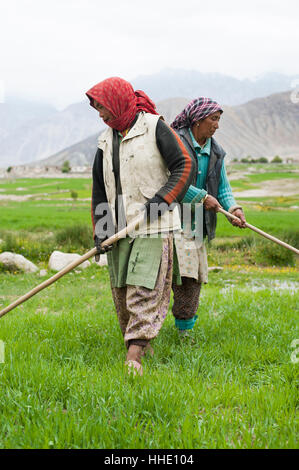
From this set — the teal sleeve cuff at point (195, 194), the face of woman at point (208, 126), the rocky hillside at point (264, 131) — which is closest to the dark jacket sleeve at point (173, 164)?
the teal sleeve cuff at point (195, 194)

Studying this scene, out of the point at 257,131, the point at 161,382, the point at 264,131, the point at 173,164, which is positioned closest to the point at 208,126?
the point at 173,164

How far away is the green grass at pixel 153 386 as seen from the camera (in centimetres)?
245

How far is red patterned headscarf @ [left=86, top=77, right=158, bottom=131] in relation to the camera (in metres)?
3.34

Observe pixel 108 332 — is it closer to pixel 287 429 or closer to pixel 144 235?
pixel 144 235

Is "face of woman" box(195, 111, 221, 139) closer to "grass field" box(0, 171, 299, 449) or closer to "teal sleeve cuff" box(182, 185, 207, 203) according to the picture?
"teal sleeve cuff" box(182, 185, 207, 203)

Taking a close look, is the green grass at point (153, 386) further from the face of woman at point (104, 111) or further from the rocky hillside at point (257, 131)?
the rocky hillside at point (257, 131)

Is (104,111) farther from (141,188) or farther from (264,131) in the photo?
(264,131)

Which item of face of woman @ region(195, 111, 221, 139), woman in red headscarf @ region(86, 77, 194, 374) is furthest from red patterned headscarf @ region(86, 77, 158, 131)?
face of woman @ region(195, 111, 221, 139)

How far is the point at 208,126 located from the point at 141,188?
1088 mm

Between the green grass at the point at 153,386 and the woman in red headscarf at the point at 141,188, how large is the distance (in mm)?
416

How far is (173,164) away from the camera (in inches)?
135
